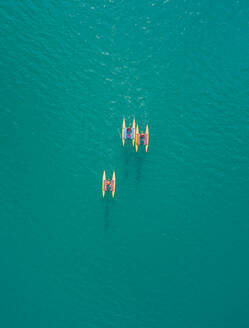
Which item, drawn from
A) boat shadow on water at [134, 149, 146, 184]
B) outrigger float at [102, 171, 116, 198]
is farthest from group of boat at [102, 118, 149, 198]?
boat shadow on water at [134, 149, 146, 184]

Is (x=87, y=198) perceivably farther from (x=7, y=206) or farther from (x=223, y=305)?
(x=223, y=305)

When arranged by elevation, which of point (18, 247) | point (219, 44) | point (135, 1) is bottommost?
point (18, 247)

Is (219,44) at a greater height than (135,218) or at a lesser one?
greater

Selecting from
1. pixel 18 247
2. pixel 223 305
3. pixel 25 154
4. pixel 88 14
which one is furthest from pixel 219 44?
pixel 18 247

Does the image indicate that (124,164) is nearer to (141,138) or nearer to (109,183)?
(109,183)

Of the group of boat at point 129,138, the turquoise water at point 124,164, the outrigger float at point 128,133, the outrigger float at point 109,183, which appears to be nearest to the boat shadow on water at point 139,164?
the turquoise water at point 124,164

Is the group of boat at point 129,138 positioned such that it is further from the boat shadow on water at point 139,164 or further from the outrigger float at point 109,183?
the boat shadow on water at point 139,164

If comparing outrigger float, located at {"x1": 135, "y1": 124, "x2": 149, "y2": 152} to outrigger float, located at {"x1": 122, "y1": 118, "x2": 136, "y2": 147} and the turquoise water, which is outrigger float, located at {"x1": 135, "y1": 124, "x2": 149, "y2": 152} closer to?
outrigger float, located at {"x1": 122, "y1": 118, "x2": 136, "y2": 147}

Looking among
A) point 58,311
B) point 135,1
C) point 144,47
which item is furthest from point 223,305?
point 135,1
